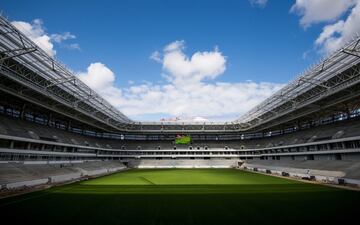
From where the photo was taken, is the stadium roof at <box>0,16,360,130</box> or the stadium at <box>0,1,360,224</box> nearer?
the stadium at <box>0,1,360,224</box>

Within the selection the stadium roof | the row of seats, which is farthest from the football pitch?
the row of seats

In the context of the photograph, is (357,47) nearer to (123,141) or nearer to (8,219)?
(8,219)

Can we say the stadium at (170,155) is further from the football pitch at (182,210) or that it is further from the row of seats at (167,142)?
the row of seats at (167,142)

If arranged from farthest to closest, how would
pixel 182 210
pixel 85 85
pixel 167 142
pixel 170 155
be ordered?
pixel 167 142 → pixel 170 155 → pixel 85 85 → pixel 182 210

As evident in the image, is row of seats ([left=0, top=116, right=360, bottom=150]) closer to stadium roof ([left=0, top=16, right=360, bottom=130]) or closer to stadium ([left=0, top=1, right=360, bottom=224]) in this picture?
stadium ([left=0, top=1, right=360, bottom=224])

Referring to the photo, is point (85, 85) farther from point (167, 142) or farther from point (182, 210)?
point (167, 142)

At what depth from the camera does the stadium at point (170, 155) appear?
16.0 m

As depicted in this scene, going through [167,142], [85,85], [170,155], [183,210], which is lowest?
[183,210]

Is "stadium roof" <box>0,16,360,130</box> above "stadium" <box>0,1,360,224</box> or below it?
above

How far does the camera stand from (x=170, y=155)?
81.3 meters

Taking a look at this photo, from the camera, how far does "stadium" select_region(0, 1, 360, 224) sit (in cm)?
1605


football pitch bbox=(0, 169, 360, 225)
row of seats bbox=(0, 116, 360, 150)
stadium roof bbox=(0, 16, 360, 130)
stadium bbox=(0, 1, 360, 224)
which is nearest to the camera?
football pitch bbox=(0, 169, 360, 225)

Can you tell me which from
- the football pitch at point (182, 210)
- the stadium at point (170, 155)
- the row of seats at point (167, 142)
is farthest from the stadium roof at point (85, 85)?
the football pitch at point (182, 210)

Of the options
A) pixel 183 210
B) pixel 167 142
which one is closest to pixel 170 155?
pixel 167 142
